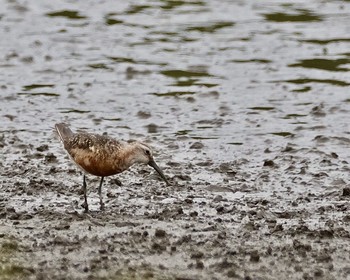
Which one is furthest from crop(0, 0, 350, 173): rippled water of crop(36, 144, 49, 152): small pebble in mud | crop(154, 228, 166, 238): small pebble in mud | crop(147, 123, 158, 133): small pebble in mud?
crop(154, 228, 166, 238): small pebble in mud

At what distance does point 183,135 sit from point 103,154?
4077 mm

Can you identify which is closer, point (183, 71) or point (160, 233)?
point (160, 233)

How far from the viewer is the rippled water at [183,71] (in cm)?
1588

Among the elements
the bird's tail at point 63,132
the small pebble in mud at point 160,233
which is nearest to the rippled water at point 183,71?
the bird's tail at point 63,132

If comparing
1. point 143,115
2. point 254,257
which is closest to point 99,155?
point 254,257

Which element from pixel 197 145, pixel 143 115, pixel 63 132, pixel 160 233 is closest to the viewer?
pixel 160 233

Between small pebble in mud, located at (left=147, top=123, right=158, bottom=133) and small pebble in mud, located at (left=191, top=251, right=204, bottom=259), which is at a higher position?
small pebble in mud, located at (left=191, top=251, right=204, bottom=259)

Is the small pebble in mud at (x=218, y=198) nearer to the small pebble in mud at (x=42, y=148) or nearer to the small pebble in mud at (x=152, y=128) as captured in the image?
the small pebble in mud at (x=42, y=148)

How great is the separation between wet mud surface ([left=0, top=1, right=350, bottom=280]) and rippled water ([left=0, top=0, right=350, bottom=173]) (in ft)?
0.13

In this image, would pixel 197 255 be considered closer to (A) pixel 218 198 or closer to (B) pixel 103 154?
(B) pixel 103 154

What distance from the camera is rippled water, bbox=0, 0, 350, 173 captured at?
15883 mm

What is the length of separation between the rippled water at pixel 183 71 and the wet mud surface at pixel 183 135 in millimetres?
40

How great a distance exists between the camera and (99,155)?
11.5 m

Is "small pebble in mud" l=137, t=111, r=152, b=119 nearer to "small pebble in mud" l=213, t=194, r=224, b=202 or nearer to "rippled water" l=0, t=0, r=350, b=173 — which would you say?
"rippled water" l=0, t=0, r=350, b=173
